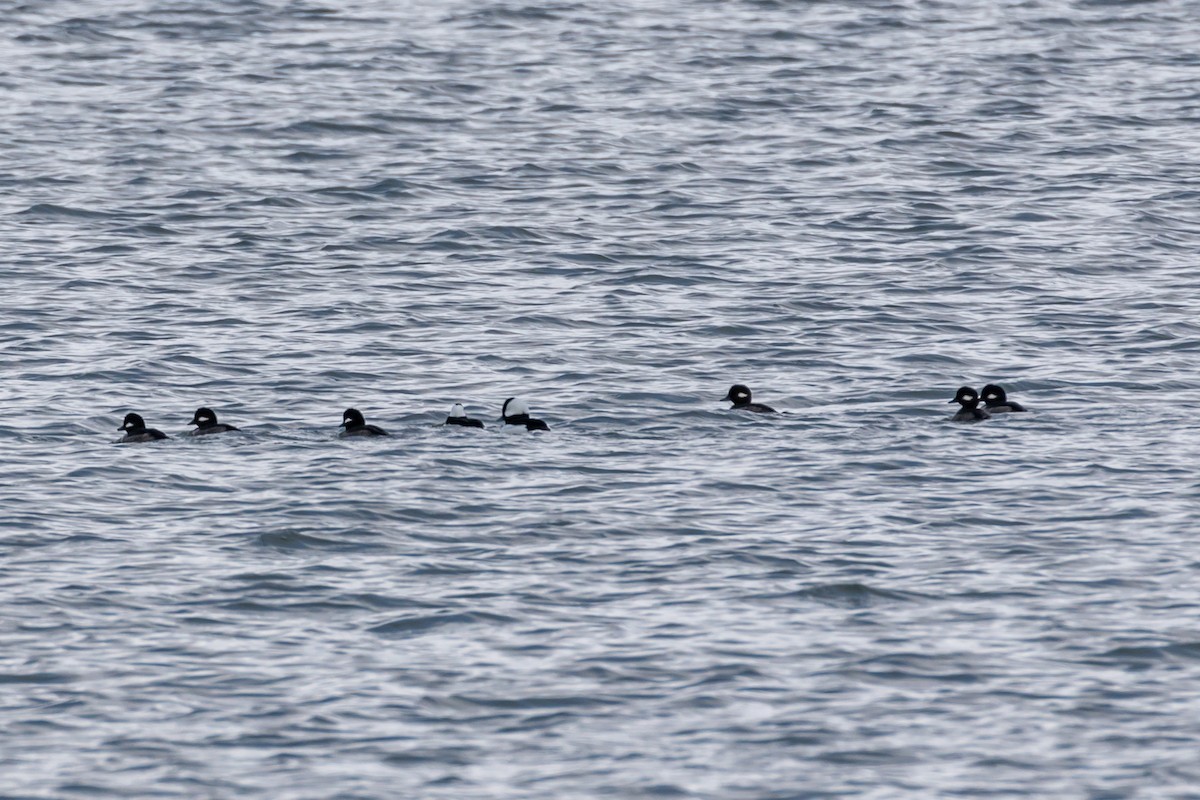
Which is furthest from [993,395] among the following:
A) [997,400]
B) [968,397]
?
[968,397]

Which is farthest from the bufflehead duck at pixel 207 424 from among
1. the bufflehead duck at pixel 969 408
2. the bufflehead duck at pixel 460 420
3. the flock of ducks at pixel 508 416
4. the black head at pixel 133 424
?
the bufflehead duck at pixel 969 408

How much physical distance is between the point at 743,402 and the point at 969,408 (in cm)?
264

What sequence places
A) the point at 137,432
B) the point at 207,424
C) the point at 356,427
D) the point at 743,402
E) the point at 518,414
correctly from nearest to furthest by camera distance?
the point at 356,427
the point at 137,432
the point at 207,424
the point at 518,414
the point at 743,402

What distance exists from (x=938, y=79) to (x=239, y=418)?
2560 cm

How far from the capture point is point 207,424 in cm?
2295

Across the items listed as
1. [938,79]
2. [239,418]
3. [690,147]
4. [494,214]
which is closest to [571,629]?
[239,418]

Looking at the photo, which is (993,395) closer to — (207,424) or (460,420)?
(460,420)

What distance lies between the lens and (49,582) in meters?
18.0

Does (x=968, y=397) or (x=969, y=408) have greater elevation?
(x=968, y=397)

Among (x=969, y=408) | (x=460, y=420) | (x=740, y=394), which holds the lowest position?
(x=969, y=408)

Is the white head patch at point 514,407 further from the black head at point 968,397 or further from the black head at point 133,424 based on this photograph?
the black head at point 968,397

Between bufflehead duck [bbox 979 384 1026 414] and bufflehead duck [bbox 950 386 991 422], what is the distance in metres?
0.14

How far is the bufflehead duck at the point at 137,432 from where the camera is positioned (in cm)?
2272

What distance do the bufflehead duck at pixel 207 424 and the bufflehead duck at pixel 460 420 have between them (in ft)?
8.13
